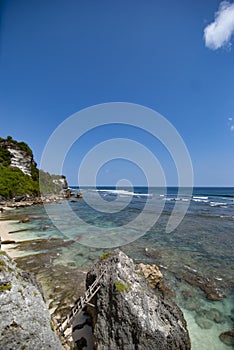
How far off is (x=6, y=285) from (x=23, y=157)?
63090 millimetres

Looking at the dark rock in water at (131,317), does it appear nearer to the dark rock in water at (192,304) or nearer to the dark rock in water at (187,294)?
the dark rock in water at (192,304)

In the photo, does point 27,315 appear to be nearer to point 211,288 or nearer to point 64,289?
point 64,289

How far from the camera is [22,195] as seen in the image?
4622 cm

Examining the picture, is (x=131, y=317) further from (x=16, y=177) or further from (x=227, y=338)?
(x=16, y=177)

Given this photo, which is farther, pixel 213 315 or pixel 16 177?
pixel 16 177

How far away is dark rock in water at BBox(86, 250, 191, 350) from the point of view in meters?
4.62

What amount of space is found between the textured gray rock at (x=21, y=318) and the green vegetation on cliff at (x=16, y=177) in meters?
44.3

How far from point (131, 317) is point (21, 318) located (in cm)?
283

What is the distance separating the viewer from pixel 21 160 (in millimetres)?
58250

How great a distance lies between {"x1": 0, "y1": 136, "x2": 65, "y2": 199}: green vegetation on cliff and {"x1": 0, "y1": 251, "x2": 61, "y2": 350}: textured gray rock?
44278 mm

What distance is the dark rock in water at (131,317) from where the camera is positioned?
462 centimetres

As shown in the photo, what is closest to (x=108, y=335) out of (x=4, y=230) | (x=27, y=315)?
(x=27, y=315)

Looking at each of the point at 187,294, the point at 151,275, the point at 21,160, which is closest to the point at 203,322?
the point at 187,294

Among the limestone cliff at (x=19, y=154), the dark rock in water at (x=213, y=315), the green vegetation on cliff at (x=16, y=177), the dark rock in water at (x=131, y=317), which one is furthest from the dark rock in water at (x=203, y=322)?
the limestone cliff at (x=19, y=154)
